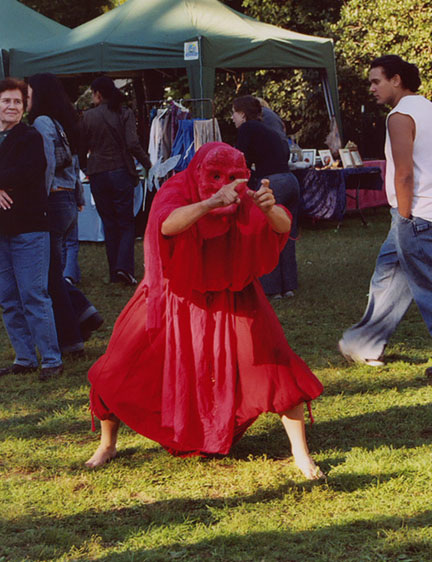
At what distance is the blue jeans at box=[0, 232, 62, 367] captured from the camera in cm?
520

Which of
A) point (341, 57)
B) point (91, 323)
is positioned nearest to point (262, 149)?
point (91, 323)

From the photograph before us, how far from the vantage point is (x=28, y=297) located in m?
5.29

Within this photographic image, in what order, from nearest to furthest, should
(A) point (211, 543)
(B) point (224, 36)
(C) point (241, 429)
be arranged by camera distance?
(A) point (211, 543), (C) point (241, 429), (B) point (224, 36)

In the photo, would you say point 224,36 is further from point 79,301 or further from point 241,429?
point 241,429

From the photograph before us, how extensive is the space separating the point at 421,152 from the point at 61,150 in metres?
2.95

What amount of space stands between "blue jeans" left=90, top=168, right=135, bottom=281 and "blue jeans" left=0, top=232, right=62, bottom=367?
3144mm

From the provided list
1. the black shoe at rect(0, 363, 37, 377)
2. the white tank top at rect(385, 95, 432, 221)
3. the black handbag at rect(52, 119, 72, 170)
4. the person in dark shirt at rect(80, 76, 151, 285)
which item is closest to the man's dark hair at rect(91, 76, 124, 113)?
the person in dark shirt at rect(80, 76, 151, 285)

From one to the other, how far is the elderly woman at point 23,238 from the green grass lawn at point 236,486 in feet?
0.96

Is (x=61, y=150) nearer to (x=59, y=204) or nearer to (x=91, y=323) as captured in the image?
(x=59, y=204)

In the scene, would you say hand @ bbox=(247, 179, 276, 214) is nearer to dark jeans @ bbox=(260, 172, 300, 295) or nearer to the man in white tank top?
the man in white tank top

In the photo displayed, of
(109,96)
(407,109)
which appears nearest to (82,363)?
(407,109)

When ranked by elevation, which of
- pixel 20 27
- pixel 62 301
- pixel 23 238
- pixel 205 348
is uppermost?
pixel 20 27

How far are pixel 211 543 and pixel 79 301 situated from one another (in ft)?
11.5

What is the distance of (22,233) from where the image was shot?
5129mm
